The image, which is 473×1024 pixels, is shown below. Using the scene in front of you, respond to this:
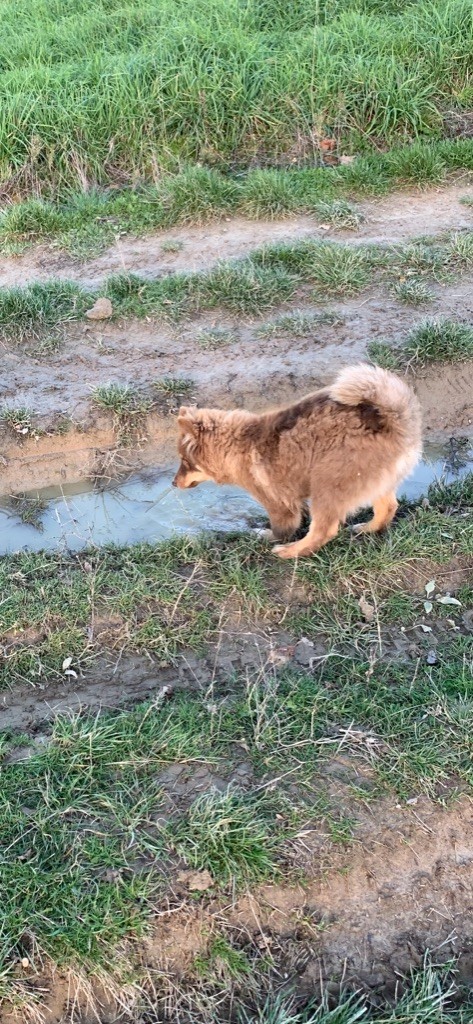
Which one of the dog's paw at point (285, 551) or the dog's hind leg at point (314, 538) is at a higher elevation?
the dog's hind leg at point (314, 538)

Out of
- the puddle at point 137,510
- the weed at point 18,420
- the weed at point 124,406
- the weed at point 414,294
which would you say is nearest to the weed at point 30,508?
the puddle at point 137,510

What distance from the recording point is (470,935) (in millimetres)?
3277

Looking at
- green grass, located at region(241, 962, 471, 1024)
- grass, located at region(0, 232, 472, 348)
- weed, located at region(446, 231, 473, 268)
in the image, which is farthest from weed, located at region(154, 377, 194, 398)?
green grass, located at region(241, 962, 471, 1024)

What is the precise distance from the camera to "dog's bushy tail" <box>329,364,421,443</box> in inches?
173

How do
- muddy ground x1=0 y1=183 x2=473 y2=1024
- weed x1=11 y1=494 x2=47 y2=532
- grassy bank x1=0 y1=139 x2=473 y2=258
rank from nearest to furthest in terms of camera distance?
muddy ground x1=0 y1=183 x2=473 y2=1024
weed x1=11 y1=494 x2=47 y2=532
grassy bank x1=0 y1=139 x2=473 y2=258

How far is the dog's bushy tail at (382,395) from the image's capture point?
14.5 ft

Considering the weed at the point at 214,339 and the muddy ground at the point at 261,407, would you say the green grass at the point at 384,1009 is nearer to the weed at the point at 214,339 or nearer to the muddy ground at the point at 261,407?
the muddy ground at the point at 261,407

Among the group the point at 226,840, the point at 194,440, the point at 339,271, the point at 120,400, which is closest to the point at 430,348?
the point at 339,271

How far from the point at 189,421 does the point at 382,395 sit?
3.96 feet

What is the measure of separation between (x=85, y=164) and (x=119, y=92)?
2.60ft

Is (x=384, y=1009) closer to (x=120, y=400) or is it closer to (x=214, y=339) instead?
(x=120, y=400)

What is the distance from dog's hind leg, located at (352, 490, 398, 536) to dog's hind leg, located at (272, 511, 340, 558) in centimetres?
25

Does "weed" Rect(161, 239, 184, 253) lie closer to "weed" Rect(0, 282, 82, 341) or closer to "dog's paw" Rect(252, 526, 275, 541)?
"weed" Rect(0, 282, 82, 341)

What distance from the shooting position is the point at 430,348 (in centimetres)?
626
